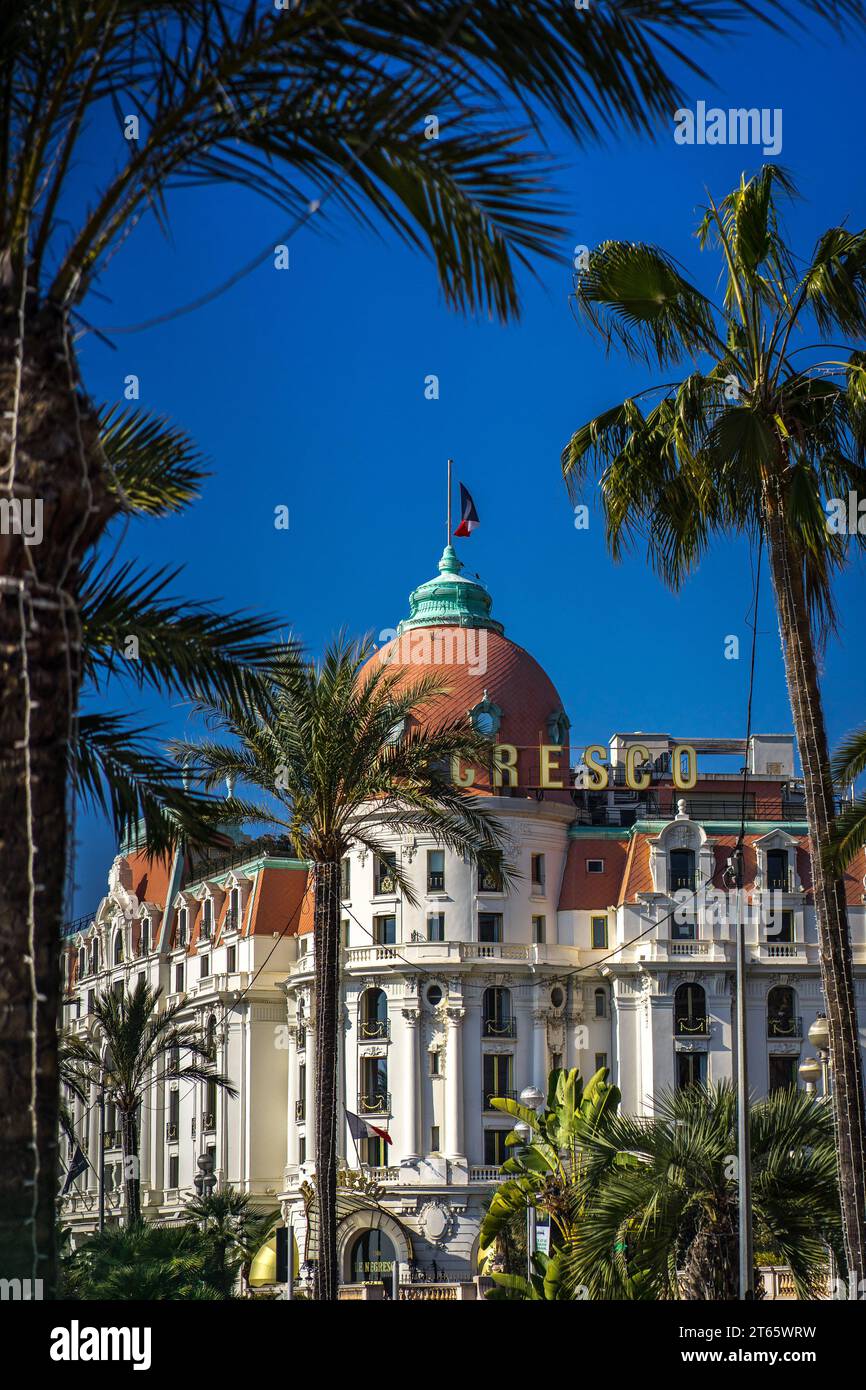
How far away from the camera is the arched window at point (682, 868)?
233 feet

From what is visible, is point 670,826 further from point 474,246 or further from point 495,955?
point 474,246

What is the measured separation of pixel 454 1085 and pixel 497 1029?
106 inches

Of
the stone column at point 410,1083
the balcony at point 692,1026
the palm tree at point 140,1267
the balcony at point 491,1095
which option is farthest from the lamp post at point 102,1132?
the balcony at point 692,1026

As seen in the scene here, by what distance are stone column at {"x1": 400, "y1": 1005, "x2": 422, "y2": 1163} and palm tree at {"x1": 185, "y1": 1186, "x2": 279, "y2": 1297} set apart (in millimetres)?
5292

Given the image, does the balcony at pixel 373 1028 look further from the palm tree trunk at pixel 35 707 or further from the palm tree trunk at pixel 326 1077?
the palm tree trunk at pixel 35 707

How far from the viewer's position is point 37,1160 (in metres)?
7.83

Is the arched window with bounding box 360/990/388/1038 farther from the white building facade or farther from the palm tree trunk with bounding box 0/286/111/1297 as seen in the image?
the palm tree trunk with bounding box 0/286/111/1297


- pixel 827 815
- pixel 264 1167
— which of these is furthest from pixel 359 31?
pixel 264 1167

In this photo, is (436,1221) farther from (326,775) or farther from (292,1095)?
(326,775)

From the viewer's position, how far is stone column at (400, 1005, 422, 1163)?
220 ft

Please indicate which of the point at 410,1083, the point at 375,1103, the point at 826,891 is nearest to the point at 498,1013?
the point at 410,1083

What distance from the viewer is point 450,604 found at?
74375 mm

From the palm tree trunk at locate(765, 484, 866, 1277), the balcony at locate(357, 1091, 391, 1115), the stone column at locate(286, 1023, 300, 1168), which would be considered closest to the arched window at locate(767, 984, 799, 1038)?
the balcony at locate(357, 1091, 391, 1115)

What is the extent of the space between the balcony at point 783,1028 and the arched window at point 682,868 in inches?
223
